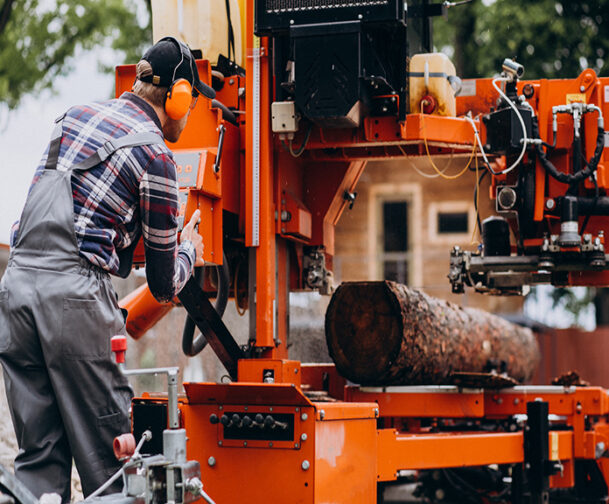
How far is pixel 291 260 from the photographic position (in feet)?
18.8

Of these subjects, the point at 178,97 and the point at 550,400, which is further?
the point at 550,400

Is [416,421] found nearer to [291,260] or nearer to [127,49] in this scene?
[291,260]

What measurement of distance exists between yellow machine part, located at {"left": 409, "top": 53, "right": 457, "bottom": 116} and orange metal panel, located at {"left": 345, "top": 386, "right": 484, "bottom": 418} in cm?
176

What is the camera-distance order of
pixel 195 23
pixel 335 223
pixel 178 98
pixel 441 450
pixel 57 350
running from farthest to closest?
pixel 335 223, pixel 195 23, pixel 441 450, pixel 178 98, pixel 57 350

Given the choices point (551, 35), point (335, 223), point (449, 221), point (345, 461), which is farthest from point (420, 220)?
point (345, 461)

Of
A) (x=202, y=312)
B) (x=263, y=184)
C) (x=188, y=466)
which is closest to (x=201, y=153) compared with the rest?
(x=263, y=184)

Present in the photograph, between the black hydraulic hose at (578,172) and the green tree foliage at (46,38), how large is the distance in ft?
40.9

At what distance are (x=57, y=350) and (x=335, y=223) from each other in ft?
9.78

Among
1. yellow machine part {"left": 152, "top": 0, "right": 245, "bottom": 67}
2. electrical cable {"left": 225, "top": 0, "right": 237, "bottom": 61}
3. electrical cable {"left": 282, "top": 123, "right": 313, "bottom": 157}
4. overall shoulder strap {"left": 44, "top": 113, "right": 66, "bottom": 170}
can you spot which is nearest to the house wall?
electrical cable {"left": 225, "top": 0, "right": 237, "bottom": 61}

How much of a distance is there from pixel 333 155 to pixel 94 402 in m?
2.58

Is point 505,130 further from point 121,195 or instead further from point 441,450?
point 121,195

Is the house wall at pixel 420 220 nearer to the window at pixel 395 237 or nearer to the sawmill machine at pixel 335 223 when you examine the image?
the window at pixel 395 237

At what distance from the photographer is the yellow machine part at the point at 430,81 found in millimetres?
5441

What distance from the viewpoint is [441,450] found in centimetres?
538
